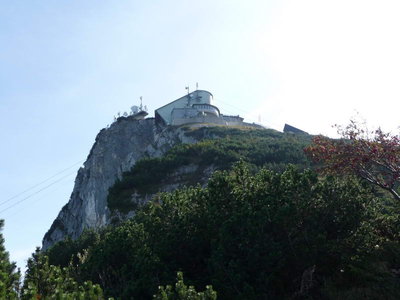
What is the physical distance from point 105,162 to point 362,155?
62447 millimetres

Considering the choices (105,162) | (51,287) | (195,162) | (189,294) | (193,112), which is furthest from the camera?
(193,112)

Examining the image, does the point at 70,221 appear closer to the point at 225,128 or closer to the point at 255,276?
the point at 225,128

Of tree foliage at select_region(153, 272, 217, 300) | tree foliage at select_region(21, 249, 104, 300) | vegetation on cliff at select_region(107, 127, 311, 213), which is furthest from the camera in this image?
vegetation on cliff at select_region(107, 127, 311, 213)

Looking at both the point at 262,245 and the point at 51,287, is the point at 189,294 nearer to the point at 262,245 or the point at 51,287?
the point at 51,287

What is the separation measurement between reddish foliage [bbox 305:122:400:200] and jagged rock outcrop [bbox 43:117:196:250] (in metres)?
46.9

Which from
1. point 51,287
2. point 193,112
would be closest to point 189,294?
point 51,287

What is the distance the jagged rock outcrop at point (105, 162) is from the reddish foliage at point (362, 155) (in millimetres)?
46865

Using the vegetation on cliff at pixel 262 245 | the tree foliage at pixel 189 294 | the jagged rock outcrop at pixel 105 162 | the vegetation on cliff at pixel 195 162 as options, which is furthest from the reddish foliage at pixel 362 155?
the jagged rock outcrop at pixel 105 162

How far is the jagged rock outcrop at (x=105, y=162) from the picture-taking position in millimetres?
67062

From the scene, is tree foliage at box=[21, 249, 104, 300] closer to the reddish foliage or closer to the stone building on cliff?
the reddish foliage

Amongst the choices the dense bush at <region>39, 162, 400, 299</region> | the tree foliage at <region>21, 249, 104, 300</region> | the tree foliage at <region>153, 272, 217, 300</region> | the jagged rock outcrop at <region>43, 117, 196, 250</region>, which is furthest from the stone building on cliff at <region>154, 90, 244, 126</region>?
the tree foliage at <region>153, 272, 217, 300</region>

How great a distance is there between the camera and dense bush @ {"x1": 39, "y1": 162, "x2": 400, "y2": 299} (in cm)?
1469

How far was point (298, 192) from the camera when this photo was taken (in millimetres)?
16656

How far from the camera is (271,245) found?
14891 mm
